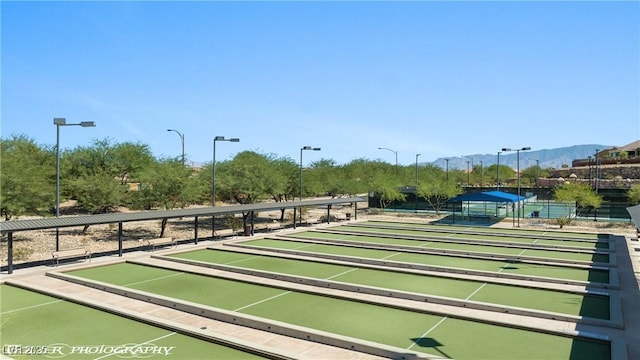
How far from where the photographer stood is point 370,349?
10.6 m

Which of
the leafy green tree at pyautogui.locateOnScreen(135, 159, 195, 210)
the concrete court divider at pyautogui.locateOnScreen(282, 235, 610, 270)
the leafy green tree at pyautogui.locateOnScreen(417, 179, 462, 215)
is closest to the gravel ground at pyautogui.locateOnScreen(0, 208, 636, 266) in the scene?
the leafy green tree at pyautogui.locateOnScreen(135, 159, 195, 210)

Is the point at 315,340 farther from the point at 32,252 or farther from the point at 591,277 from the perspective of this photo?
the point at 32,252

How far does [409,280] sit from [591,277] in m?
7.27

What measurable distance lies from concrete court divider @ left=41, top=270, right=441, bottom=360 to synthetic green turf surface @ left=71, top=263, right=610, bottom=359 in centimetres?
71

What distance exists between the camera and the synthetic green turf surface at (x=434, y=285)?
14.6m

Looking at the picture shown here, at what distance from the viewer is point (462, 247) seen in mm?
26844

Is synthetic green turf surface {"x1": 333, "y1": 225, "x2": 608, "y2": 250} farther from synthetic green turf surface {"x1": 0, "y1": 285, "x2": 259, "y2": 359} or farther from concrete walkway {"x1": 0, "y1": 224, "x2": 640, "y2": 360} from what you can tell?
synthetic green turf surface {"x1": 0, "y1": 285, "x2": 259, "y2": 359}

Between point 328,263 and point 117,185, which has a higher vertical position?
point 117,185

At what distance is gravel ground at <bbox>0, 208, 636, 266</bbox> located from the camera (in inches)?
995

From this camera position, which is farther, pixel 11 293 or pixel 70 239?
pixel 70 239

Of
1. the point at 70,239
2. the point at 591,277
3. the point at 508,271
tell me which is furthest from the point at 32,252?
the point at 591,277

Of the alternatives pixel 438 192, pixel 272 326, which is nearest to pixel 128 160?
pixel 438 192

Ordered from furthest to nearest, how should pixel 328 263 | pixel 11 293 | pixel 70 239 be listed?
pixel 70 239, pixel 328 263, pixel 11 293

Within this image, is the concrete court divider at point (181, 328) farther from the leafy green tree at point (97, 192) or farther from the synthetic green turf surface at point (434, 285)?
the leafy green tree at point (97, 192)
